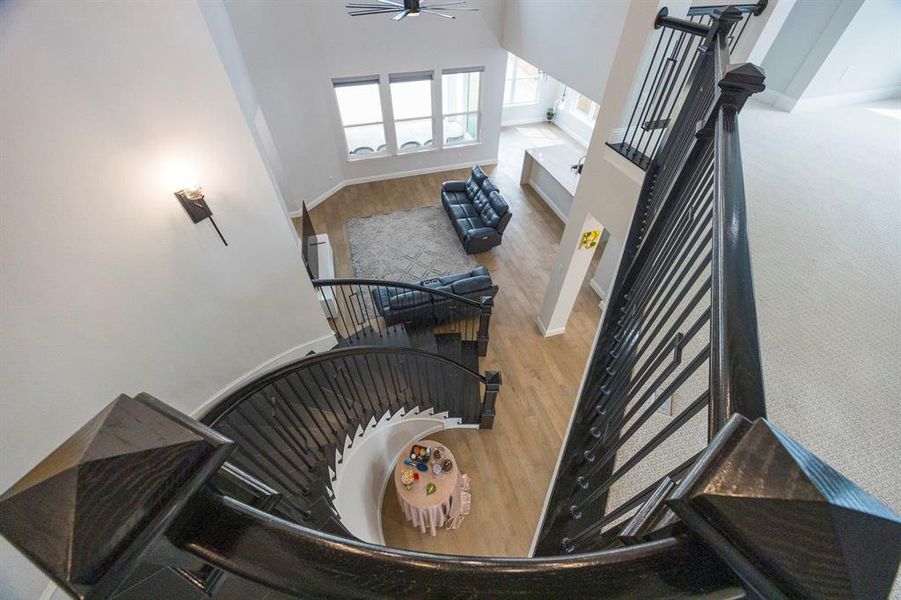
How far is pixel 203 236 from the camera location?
8.39ft

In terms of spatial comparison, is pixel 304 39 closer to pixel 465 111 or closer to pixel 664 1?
pixel 465 111

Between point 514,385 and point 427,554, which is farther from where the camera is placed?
point 514,385

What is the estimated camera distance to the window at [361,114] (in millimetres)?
6859

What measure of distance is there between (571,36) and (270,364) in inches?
223

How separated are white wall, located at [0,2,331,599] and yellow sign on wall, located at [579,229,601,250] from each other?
Result: 302 cm

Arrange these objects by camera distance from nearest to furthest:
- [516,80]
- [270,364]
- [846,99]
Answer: [270,364], [846,99], [516,80]

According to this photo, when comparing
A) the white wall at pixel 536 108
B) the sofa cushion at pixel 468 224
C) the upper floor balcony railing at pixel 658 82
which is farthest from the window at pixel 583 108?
Result: the upper floor balcony railing at pixel 658 82

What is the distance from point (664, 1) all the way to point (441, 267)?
4443mm

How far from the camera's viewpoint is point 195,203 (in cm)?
240

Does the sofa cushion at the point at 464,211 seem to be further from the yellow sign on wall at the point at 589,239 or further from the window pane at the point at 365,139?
the yellow sign on wall at the point at 589,239

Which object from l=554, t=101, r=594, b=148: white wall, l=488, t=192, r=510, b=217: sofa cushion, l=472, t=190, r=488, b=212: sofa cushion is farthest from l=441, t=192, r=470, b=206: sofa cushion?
l=554, t=101, r=594, b=148: white wall

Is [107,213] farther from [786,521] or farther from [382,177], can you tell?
[382,177]

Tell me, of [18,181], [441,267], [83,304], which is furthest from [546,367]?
[18,181]

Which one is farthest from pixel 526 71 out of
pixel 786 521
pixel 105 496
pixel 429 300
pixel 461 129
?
pixel 105 496
